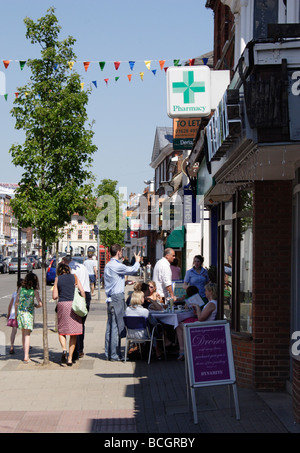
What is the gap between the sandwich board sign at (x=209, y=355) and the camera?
707 cm

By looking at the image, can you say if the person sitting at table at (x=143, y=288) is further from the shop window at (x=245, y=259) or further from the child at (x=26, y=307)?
the shop window at (x=245, y=259)

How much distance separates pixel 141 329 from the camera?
36.4 feet

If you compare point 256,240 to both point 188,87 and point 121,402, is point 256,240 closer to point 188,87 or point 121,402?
point 121,402

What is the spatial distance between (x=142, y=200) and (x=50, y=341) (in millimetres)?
53208

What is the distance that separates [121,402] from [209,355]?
162cm

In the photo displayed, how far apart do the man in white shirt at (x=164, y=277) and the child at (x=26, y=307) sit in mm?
2798

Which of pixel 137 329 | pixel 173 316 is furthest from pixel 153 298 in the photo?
pixel 137 329

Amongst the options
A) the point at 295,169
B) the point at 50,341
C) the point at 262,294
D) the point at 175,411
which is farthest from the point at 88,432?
the point at 50,341

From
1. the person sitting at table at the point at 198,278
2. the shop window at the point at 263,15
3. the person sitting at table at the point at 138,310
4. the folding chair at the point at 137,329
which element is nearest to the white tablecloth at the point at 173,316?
the person sitting at table at the point at 138,310

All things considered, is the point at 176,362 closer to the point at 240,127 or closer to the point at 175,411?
the point at 175,411

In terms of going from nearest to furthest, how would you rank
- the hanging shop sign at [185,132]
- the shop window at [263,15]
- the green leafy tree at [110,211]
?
the shop window at [263,15]
the hanging shop sign at [185,132]
the green leafy tree at [110,211]

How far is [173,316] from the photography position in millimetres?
11289

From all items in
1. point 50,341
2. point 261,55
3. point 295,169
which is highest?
point 261,55

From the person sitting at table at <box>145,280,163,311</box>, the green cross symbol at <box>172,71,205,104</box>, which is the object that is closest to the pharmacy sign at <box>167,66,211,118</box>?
the green cross symbol at <box>172,71,205,104</box>
